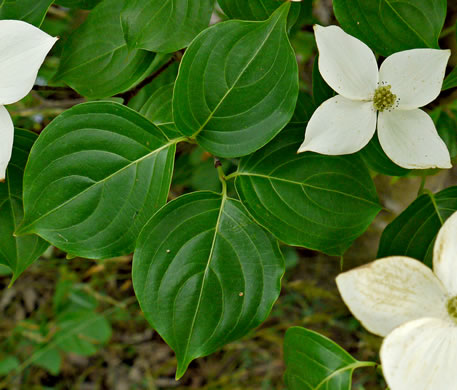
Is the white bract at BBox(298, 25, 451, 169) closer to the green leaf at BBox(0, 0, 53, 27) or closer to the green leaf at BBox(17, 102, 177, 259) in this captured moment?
the green leaf at BBox(17, 102, 177, 259)

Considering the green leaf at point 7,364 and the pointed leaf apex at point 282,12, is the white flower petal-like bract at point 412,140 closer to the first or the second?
the pointed leaf apex at point 282,12

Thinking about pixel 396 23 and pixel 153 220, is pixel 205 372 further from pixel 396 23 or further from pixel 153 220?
pixel 396 23

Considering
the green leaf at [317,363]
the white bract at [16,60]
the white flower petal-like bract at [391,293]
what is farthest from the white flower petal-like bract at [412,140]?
the white bract at [16,60]

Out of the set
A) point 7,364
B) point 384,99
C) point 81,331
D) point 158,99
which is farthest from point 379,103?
point 7,364

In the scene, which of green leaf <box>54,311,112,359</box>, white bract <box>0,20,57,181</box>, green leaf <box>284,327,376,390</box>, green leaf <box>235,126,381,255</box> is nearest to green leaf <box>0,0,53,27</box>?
white bract <box>0,20,57,181</box>

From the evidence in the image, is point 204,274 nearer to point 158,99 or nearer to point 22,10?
point 158,99
